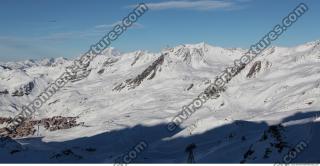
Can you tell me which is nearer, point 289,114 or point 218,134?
point 289,114

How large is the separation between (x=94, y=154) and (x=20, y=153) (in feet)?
160

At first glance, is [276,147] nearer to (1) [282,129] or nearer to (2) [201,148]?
(1) [282,129]

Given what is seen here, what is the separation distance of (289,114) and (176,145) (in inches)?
2068

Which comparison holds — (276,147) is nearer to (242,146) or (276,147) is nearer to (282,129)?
(282,129)

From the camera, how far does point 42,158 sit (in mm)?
153625

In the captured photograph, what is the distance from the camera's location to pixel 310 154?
85.2 meters

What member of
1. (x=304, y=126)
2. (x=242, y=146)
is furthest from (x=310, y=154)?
(x=242, y=146)

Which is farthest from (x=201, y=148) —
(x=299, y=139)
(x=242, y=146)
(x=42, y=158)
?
(x=299, y=139)

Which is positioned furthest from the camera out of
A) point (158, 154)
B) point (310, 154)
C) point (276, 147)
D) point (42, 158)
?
point (158, 154)

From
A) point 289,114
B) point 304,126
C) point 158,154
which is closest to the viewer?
point 304,126

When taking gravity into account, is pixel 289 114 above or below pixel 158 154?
above

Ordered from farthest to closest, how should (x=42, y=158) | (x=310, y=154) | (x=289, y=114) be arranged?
(x=289, y=114) < (x=42, y=158) < (x=310, y=154)

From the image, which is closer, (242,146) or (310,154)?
(310,154)

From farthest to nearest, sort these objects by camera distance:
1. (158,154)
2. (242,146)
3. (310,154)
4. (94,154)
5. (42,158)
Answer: (94,154) → (158,154) → (42,158) → (242,146) → (310,154)
